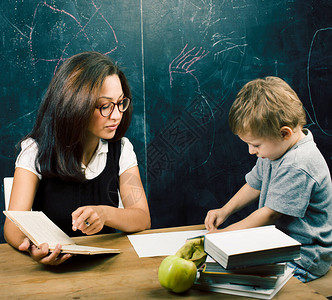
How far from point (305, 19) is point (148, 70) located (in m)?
1.30

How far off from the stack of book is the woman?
0.47 metres

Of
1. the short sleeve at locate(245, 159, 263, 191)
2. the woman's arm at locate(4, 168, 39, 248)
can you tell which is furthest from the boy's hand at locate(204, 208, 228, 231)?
the woman's arm at locate(4, 168, 39, 248)

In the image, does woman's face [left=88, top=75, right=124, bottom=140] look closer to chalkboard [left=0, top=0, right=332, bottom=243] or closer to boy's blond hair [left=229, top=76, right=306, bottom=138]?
boy's blond hair [left=229, top=76, right=306, bottom=138]

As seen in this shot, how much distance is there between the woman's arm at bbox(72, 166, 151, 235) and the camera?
1.04m

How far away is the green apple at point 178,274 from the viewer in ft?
2.50

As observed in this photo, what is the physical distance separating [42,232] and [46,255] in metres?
0.07

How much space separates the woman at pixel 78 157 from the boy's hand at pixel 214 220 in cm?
23

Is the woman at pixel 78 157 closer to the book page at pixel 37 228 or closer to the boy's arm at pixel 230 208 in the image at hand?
the book page at pixel 37 228

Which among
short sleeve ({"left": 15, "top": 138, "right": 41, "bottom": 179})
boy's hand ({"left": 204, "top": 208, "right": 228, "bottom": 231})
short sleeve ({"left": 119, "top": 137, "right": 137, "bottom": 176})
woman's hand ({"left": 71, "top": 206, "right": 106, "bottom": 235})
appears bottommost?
boy's hand ({"left": 204, "top": 208, "right": 228, "bottom": 231})

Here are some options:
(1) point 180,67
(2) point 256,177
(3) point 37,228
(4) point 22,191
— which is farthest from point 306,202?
(1) point 180,67

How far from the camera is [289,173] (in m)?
1.20

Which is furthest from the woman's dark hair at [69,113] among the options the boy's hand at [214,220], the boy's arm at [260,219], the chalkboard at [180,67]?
the chalkboard at [180,67]

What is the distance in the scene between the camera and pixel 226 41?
8.67ft

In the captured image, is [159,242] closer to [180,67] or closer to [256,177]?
[256,177]
